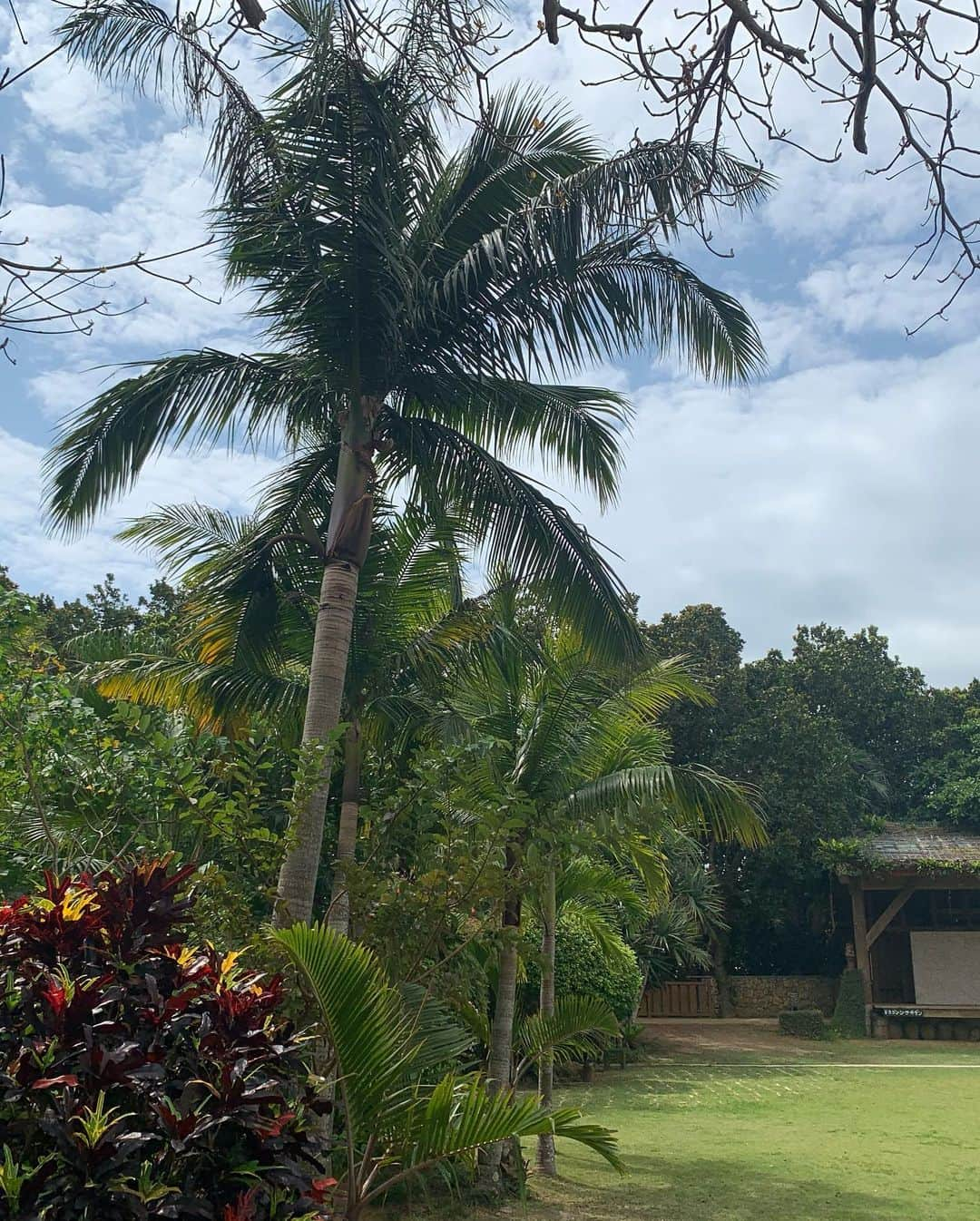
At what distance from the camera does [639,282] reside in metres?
7.70

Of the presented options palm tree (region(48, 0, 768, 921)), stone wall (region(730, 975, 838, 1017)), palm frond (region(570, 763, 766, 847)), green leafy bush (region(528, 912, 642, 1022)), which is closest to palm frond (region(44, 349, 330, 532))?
palm tree (region(48, 0, 768, 921))

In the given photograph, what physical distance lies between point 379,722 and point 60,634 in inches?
558

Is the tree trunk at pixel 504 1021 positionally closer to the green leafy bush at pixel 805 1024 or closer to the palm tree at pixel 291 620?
the palm tree at pixel 291 620

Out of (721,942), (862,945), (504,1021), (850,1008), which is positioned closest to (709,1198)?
(504,1021)

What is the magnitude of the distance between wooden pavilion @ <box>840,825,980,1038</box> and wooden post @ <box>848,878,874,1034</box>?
0.02m

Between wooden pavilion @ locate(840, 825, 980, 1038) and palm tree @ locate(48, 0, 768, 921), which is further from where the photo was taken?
wooden pavilion @ locate(840, 825, 980, 1038)

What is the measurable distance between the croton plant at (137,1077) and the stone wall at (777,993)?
23.5 meters

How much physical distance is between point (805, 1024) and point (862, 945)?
7.17 ft

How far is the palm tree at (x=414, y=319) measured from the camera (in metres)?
6.96

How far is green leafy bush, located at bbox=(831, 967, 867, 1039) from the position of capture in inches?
862

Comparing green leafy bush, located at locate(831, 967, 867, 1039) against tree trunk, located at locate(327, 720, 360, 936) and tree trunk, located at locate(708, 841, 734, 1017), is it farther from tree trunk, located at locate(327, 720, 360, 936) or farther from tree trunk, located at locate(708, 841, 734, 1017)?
tree trunk, located at locate(327, 720, 360, 936)

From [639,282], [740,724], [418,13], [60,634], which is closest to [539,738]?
[639,282]

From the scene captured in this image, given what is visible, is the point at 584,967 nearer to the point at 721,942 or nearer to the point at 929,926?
the point at 721,942

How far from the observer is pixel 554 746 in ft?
28.9
